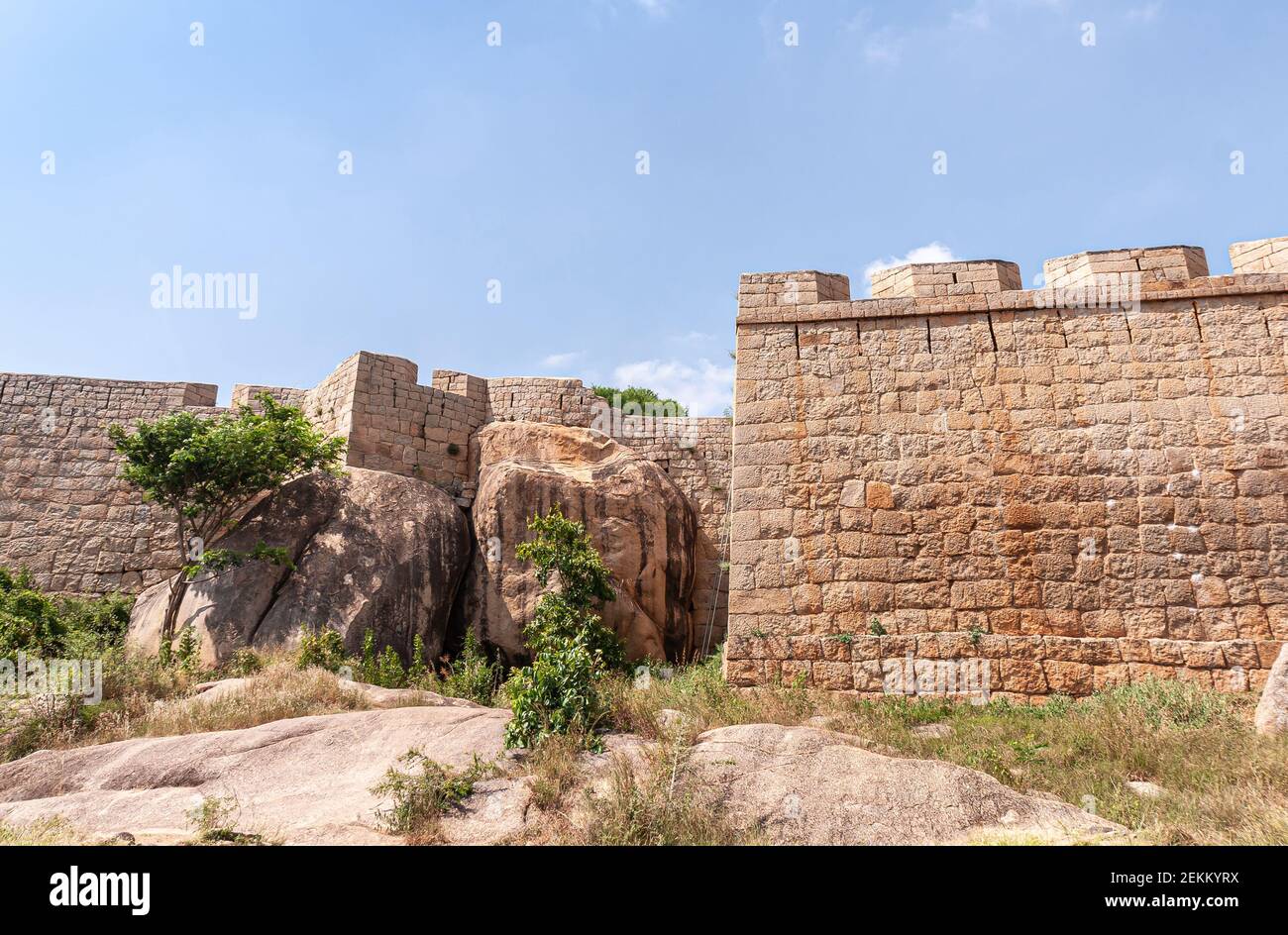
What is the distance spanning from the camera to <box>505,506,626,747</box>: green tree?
581 cm

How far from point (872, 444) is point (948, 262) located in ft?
8.58

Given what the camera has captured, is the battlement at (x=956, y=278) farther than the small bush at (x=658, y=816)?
Yes

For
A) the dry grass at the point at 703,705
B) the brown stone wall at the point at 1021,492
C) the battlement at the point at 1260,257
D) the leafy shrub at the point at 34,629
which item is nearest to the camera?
the dry grass at the point at 703,705

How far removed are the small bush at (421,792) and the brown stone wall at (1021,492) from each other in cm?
406

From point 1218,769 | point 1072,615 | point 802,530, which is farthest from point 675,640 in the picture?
point 1218,769

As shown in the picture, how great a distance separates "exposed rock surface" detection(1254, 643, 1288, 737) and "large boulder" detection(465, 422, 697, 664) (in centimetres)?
731

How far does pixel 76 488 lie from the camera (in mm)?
14461

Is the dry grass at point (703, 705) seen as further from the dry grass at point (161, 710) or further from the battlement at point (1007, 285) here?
the battlement at point (1007, 285)

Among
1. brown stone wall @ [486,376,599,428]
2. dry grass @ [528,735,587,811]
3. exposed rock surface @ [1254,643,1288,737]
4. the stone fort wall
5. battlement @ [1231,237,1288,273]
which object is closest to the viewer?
dry grass @ [528,735,587,811]

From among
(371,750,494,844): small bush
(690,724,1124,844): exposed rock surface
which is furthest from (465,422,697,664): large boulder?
(690,724,1124,844): exposed rock surface

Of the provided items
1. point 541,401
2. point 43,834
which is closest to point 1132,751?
point 43,834

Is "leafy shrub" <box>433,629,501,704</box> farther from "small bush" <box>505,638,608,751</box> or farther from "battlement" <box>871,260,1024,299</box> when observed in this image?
"battlement" <box>871,260,1024,299</box>

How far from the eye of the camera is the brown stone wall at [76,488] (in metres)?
13.9

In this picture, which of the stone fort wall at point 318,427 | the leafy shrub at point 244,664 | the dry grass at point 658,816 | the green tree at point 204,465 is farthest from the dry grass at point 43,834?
the stone fort wall at point 318,427
